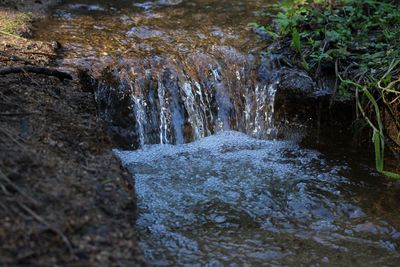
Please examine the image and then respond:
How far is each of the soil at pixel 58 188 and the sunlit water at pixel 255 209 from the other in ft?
2.17

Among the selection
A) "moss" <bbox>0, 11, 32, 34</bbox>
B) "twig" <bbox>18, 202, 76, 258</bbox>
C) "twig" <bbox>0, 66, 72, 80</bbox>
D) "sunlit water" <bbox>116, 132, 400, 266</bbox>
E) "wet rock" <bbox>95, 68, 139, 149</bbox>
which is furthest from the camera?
"moss" <bbox>0, 11, 32, 34</bbox>

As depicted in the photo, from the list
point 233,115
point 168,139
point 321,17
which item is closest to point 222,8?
point 321,17

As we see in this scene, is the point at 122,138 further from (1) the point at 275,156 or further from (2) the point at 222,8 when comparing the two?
(2) the point at 222,8

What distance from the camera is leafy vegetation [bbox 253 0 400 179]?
412cm

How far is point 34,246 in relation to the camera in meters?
1.92

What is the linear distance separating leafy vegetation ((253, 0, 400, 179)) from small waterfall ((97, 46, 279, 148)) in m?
0.39

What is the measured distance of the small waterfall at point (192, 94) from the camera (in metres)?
4.54

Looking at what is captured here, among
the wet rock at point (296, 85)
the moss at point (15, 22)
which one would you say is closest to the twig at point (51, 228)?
the wet rock at point (296, 85)

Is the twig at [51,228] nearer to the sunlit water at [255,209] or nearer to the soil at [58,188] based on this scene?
the soil at [58,188]

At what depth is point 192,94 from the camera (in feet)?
15.4

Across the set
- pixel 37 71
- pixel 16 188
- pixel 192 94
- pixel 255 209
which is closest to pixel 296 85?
pixel 192 94

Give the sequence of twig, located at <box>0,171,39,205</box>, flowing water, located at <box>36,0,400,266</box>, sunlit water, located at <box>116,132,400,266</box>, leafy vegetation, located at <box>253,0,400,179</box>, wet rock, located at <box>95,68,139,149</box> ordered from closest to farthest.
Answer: twig, located at <box>0,171,39,205</box> < sunlit water, located at <box>116,132,400,266</box> < flowing water, located at <box>36,0,400,266</box> < leafy vegetation, located at <box>253,0,400,179</box> < wet rock, located at <box>95,68,139,149</box>

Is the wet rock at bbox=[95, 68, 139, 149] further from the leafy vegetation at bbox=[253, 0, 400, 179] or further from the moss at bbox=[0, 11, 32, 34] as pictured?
the leafy vegetation at bbox=[253, 0, 400, 179]

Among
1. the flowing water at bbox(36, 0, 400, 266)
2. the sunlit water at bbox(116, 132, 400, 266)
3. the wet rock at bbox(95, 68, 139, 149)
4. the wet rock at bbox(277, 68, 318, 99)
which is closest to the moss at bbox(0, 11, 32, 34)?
the flowing water at bbox(36, 0, 400, 266)
